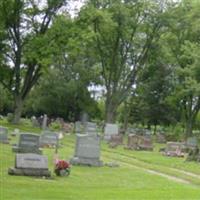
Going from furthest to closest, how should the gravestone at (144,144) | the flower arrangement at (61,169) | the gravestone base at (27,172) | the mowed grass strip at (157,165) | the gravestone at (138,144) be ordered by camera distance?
1. the gravestone at (144,144)
2. the gravestone at (138,144)
3. the mowed grass strip at (157,165)
4. the flower arrangement at (61,169)
5. the gravestone base at (27,172)

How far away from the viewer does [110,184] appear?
51.5ft

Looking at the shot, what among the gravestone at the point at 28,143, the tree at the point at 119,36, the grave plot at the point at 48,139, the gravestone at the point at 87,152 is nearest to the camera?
the gravestone at the point at 87,152

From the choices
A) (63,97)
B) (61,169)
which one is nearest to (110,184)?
(61,169)

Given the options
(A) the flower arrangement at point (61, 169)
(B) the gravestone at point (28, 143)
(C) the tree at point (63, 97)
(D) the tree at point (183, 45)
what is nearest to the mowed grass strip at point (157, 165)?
(B) the gravestone at point (28, 143)

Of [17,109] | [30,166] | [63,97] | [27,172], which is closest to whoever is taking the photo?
[27,172]

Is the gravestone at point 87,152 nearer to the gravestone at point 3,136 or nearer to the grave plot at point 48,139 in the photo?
the grave plot at point 48,139

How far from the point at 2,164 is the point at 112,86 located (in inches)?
1381

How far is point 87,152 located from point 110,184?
5.32 metres

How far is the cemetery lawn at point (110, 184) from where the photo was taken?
12977 millimetres

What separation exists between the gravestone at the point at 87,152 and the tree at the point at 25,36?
24.6 metres

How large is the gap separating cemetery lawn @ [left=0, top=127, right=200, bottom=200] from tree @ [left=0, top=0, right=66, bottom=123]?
78.6 ft

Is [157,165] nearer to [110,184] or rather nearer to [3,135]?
[110,184]

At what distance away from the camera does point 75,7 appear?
48875 millimetres

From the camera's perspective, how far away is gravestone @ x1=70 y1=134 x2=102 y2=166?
2075 centimetres
